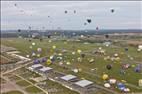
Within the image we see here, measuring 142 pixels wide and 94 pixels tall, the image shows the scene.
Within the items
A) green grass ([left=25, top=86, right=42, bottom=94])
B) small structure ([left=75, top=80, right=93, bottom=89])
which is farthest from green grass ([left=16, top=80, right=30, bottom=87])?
small structure ([left=75, top=80, right=93, bottom=89])

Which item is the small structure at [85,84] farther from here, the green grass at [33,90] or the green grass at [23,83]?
the green grass at [23,83]

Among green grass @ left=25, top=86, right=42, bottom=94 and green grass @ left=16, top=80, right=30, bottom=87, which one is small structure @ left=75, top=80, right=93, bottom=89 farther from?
green grass @ left=16, top=80, right=30, bottom=87

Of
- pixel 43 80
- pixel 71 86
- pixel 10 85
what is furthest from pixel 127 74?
pixel 10 85

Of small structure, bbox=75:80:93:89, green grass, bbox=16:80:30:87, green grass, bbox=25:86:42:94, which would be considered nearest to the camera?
small structure, bbox=75:80:93:89

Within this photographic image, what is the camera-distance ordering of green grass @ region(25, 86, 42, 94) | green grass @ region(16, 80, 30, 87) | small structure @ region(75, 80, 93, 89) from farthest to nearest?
green grass @ region(16, 80, 30, 87) → green grass @ region(25, 86, 42, 94) → small structure @ region(75, 80, 93, 89)

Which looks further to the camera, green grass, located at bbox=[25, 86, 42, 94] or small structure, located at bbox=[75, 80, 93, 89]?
green grass, located at bbox=[25, 86, 42, 94]

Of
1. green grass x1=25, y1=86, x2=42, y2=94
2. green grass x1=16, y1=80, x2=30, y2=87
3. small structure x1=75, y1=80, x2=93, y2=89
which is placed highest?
small structure x1=75, y1=80, x2=93, y2=89

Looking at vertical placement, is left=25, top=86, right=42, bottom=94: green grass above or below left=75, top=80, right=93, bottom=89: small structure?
below

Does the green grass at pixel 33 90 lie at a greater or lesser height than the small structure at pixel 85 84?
lesser

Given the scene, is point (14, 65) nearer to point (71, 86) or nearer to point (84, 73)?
point (84, 73)

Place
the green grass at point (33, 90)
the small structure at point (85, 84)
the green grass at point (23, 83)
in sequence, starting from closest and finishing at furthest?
1. the small structure at point (85, 84)
2. the green grass at point (33, 90)
3. the green grass at point (23, 83)

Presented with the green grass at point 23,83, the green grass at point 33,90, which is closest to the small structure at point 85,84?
the green grass at point 33,90

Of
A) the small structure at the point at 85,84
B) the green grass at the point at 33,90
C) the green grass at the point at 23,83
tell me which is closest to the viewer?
the small structure at the point at 85,84
